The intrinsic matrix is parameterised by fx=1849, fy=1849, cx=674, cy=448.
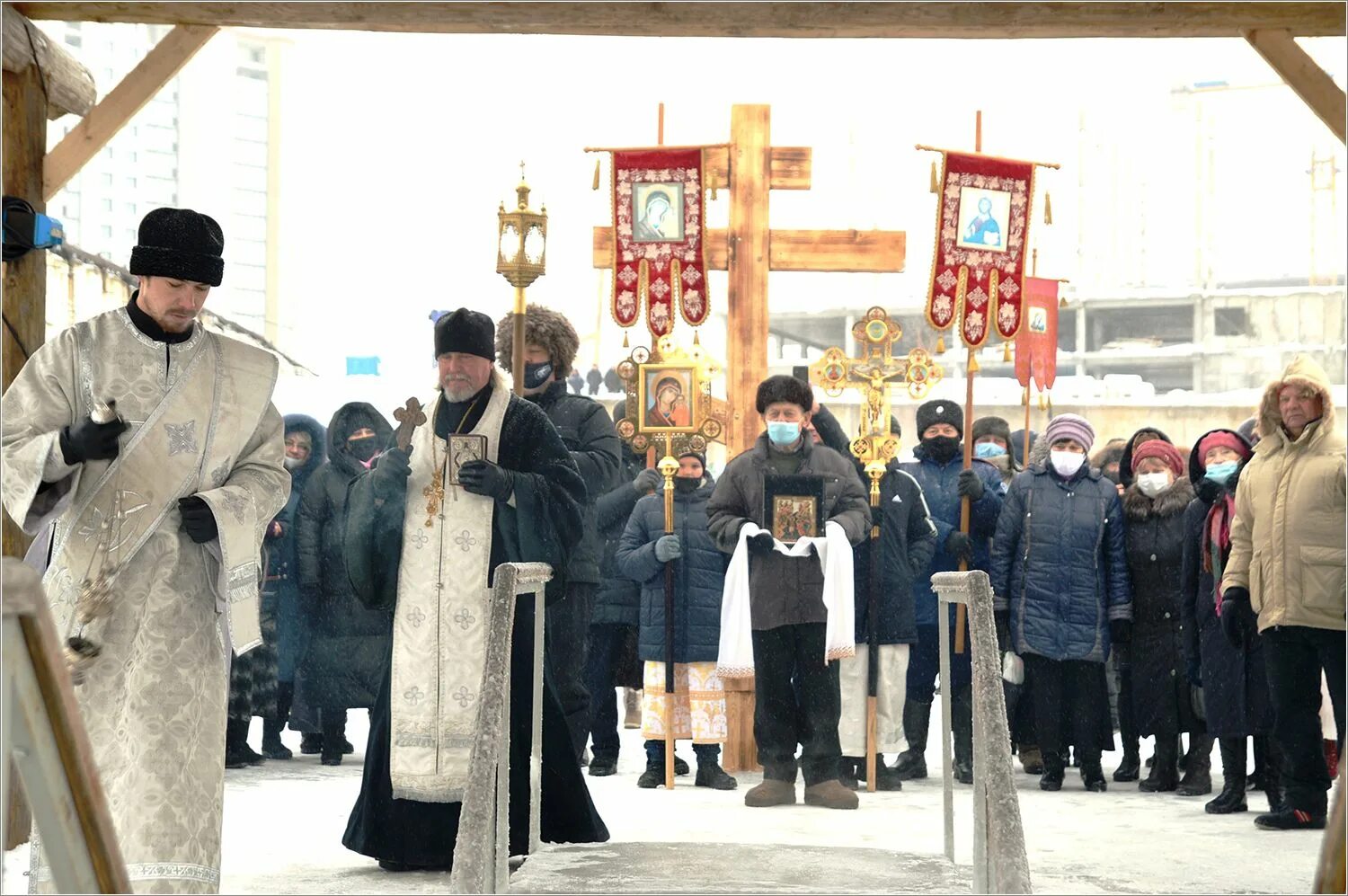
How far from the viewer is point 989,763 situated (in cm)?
499

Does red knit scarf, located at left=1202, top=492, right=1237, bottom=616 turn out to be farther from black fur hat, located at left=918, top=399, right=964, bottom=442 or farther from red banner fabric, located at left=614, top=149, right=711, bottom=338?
red banner fabric, located at left=614, top=149, right=711, bottom=338

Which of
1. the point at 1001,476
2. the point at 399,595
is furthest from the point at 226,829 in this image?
the point at 1001,476

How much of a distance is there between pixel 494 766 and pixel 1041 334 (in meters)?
8.94

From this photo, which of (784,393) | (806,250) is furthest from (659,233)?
(784,393)

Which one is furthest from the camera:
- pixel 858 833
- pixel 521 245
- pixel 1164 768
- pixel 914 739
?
pixel 914 739

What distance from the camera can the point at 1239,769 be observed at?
793 cm

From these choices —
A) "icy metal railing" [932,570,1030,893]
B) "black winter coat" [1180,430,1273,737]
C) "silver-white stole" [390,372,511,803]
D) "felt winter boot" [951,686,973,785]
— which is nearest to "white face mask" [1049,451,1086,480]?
"black winter coat" [1180,430,1273,737]

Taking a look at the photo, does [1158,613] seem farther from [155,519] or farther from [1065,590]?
[155,519]

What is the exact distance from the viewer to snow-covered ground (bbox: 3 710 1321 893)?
6.09 metres

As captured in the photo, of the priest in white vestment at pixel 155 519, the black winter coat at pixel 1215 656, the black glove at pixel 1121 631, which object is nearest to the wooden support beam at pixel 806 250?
the black glove at pixel 1121 631

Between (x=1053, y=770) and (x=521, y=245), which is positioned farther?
(x=1053, y=770)

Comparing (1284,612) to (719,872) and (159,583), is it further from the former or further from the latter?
(159,583)

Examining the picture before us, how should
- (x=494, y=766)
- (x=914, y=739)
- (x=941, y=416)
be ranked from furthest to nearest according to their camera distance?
1. (x=941, y=416)
2. (x=914, y=739)
3. (x=494, y=766)

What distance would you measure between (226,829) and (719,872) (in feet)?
7.27
